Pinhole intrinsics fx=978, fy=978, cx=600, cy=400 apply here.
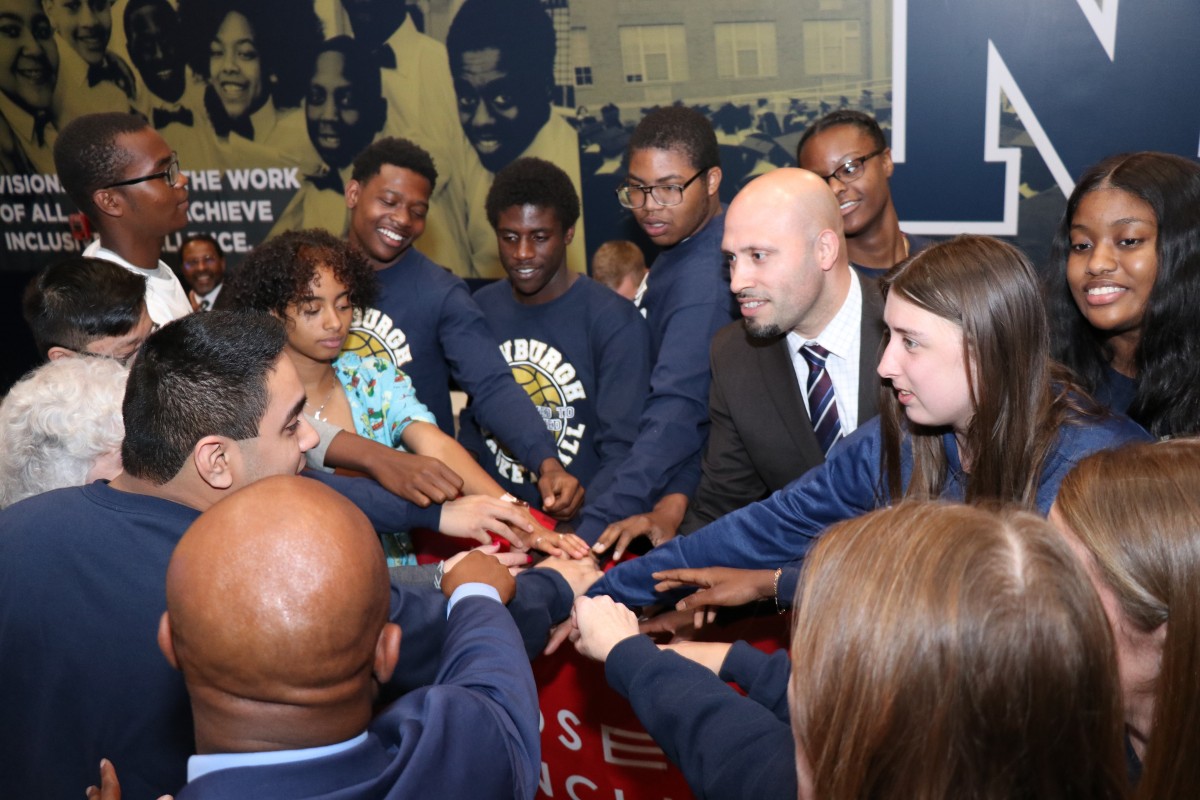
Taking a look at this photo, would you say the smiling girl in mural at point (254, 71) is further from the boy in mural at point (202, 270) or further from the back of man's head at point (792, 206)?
the back of man's head at point (792, 206)

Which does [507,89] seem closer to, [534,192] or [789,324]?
[534,192]

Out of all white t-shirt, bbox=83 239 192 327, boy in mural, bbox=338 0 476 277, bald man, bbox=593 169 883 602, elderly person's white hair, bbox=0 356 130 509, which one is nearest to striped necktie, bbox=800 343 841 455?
bald man, bbox=593 169 883 602

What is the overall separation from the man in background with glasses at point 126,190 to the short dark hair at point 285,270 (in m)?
0.59

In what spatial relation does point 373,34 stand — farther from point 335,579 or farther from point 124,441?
point 335,579

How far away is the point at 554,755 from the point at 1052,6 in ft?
14.9

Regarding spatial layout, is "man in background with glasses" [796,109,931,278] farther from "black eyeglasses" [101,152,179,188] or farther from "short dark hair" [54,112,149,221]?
"short dark hair" [54,112,149,221]

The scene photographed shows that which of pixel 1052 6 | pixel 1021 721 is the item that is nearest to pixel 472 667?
pixel 1021 721

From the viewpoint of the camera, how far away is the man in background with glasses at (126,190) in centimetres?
354

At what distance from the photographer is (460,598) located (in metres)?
1.88

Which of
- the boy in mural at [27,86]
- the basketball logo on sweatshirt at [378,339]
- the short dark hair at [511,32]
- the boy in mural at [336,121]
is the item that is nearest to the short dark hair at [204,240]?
the boy in mural at [336,121]

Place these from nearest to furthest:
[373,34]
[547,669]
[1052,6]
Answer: [547,669]
[1052,6]
[373,34]

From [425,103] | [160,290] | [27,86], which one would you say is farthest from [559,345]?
[27,86]

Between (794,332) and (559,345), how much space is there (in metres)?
0.90

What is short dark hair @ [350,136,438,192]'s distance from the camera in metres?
3.77
